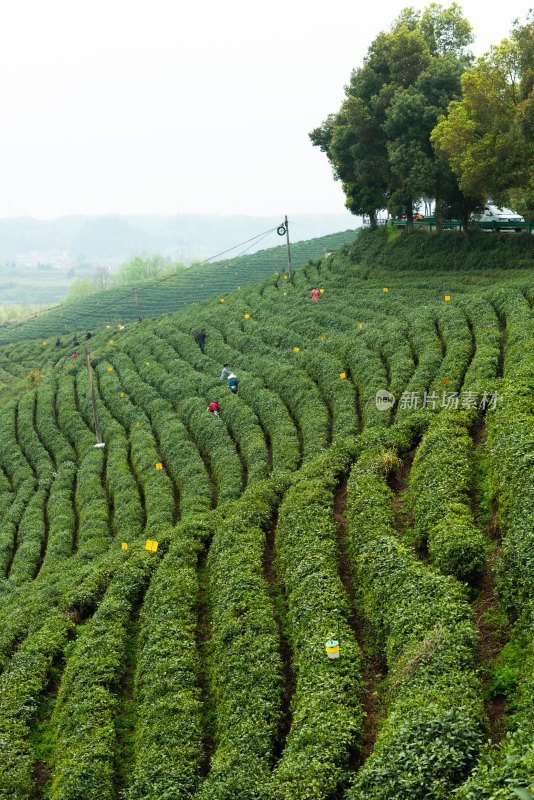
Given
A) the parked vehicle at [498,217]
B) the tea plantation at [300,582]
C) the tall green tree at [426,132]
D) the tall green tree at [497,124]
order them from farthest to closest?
the parked vehicle at [498,217]
the tall green tree at [426,132]
the tall green tree at [497,124]
the tea plantation at [300,582]

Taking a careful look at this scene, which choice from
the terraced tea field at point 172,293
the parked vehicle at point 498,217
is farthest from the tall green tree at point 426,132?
the terraced tea field at point 172,293

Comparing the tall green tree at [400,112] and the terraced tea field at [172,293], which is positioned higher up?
the tall green tree at [400,112]

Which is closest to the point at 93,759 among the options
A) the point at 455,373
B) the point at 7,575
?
the point at 7,575

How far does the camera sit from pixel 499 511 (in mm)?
14430

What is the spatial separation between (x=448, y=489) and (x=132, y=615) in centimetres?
966

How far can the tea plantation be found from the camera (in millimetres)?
10297

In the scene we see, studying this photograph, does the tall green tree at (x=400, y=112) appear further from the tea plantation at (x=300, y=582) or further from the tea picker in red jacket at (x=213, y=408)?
the tea picker in red jacket at (x=213, y=408)

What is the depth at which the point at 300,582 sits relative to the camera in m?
14.9

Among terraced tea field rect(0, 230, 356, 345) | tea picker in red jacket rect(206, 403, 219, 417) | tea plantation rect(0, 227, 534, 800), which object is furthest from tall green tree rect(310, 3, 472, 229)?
terraced tea field rect(0, 230, 356, 345)

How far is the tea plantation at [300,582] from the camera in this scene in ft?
33.8

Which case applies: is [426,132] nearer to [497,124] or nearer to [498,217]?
[497,124]

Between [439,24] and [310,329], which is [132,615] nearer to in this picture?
[310,329]

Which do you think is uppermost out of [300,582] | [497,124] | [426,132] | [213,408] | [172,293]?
[426,132]

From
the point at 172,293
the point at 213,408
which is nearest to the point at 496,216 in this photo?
the point at 213,408
